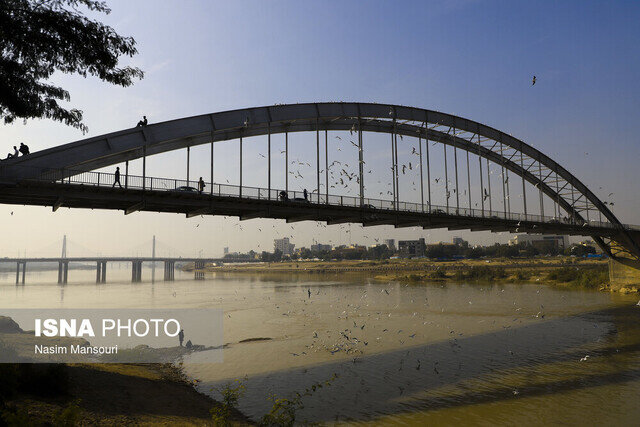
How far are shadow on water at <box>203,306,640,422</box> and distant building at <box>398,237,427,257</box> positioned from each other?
142m

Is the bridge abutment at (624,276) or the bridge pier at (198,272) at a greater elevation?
the bridge abutment at (624,276)

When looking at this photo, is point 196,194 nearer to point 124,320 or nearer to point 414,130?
point 414,130

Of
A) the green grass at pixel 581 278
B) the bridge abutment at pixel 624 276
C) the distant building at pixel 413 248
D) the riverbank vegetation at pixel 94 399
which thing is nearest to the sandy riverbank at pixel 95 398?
the riverbank vegetation at pixel 94 399

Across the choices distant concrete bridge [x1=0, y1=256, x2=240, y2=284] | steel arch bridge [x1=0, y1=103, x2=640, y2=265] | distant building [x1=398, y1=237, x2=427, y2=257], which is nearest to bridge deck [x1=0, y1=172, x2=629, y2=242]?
steel arch bridge [x1=0, y1=103, x2=640, y2=265]

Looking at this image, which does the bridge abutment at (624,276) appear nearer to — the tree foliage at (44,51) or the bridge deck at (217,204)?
the bridge deck at (217,204)

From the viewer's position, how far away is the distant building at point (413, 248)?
170375 millimetres

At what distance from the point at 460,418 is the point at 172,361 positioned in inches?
576

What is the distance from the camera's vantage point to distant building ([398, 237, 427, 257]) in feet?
559

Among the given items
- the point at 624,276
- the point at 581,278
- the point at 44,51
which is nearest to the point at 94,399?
the point at 44,51

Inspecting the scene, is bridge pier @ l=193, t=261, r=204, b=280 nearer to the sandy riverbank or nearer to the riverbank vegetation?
the sandy riverbank

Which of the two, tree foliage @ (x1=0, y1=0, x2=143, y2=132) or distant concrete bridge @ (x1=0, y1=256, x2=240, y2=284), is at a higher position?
tree foliage @ (x1=0, y1=0, x2=143, y2=132)

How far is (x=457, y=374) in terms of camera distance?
1805 cm

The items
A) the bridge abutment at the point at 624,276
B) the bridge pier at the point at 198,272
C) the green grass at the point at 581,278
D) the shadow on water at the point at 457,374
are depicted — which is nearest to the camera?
the shadow on water at the point at 457,374

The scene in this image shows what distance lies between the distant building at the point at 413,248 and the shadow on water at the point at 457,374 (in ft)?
466
